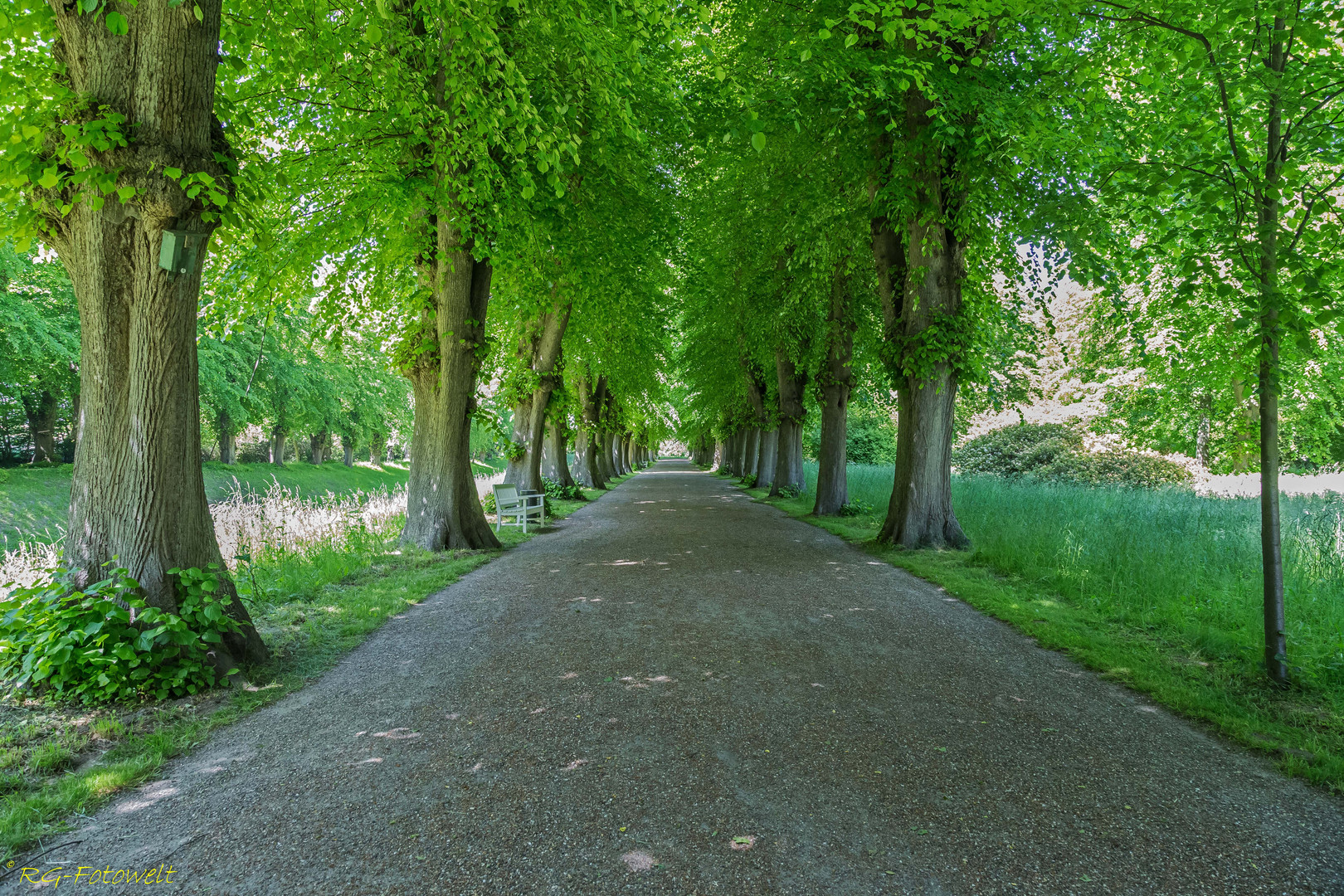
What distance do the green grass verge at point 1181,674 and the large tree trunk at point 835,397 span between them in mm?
7034

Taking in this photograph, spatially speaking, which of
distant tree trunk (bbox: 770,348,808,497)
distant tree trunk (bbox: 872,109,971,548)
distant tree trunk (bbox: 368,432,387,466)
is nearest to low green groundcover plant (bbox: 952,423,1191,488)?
distant tree trunk (bbox: 770,348,808,497)

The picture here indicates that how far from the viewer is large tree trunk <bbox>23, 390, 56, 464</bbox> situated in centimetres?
2012

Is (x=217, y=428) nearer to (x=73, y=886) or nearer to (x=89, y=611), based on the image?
(x=89, y=611)

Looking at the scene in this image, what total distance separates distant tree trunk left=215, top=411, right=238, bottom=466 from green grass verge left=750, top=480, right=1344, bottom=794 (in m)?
29.5

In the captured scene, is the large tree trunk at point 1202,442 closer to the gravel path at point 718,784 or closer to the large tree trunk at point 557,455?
the gravel path at point 718,784

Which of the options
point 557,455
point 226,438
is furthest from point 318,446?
point 557,455

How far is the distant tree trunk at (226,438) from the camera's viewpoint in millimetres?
27188

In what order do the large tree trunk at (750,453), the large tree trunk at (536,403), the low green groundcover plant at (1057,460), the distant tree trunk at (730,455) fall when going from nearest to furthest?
the large tree trunk at (536,403) < the low green groundcover plant at (1057,460) < the large tree trunk at (750,453) < the distant tree trunk at (730,455)

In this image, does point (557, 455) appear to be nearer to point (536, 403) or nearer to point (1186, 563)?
point (536, 403)

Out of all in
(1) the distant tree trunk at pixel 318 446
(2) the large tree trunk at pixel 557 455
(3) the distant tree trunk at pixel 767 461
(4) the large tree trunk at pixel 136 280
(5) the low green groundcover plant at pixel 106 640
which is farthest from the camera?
(1) the distant tree trunk at pixel 318 446

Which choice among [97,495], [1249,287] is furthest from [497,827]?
[1249,287]

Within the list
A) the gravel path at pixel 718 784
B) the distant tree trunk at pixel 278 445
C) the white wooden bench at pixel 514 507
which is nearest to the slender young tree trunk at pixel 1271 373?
the gravel path at pixel 718 784

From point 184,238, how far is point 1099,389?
2293cm

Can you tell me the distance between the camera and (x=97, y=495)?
4121 millimetres
